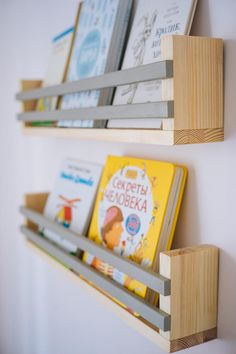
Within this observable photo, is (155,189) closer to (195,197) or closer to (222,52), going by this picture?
(195,197)

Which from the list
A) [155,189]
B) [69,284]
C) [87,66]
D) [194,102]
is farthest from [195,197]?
[69,284]

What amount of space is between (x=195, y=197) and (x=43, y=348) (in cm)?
105

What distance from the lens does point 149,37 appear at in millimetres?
873

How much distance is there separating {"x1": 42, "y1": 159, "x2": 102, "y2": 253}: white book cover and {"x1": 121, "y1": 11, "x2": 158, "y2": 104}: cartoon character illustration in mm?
291

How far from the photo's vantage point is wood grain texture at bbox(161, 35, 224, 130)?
706 millimetres

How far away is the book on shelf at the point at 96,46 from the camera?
3.15 ft

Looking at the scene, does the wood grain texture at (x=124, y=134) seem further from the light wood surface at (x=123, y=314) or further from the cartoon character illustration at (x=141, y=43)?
the light wood surface at (x=123, y=314)

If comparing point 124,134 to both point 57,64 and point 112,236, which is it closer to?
point 112,236

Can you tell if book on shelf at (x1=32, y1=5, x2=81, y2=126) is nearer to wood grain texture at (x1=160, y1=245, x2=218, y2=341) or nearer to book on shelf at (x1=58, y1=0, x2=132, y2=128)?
book on shelf at (x1=58, y1=0, x2=132, y2=128)

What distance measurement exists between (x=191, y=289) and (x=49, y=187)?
32.4 inches

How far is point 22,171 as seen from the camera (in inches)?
68.4

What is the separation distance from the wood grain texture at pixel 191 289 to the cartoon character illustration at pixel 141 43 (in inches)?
13.2

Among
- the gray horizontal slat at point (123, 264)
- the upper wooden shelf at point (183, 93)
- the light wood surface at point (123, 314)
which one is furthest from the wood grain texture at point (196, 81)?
the light wood surface at point (123, 314)

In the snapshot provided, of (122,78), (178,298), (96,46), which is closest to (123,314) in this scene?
(178,298)
